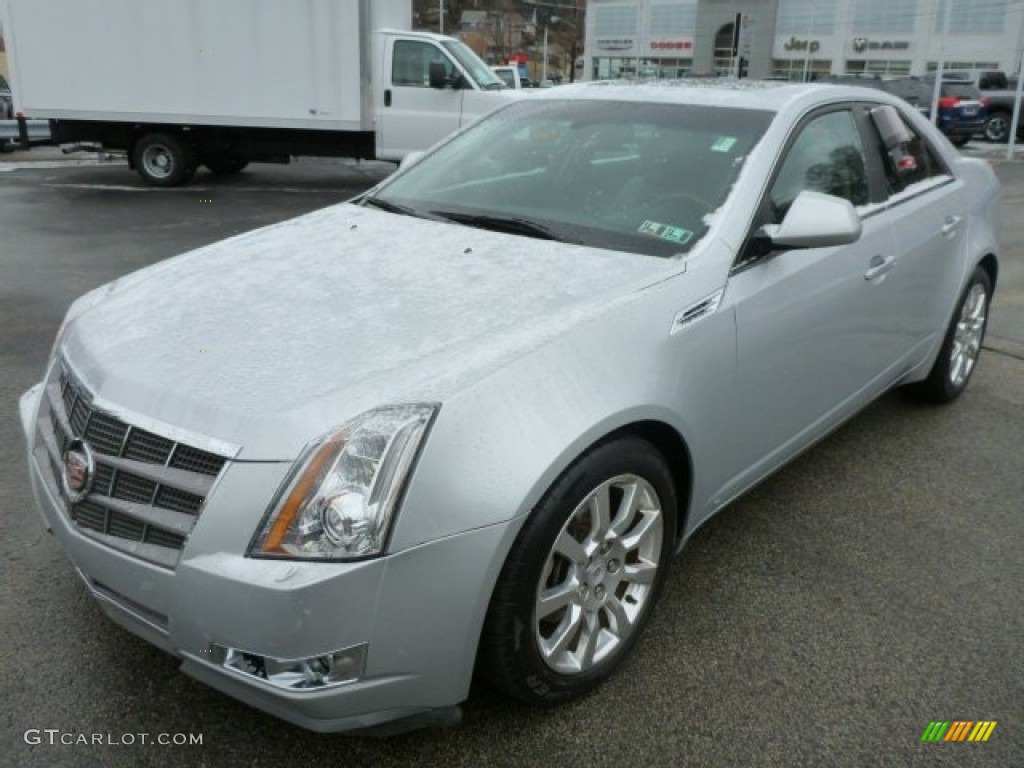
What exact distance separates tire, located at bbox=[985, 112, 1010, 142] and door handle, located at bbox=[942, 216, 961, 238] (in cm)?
2253

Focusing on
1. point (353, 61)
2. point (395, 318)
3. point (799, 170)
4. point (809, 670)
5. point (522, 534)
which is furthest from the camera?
point (353, 61)

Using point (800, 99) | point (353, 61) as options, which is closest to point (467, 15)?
point (353, 61)

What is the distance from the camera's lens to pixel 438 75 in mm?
12445

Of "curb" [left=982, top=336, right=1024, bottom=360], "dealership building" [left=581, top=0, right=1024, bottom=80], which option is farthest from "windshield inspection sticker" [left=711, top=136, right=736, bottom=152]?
"dealership building" [left=581, top=0, right=1024, bottom=80]

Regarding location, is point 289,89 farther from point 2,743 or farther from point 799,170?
point 2,743

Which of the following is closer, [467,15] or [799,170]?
[799,170]

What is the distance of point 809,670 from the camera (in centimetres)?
258

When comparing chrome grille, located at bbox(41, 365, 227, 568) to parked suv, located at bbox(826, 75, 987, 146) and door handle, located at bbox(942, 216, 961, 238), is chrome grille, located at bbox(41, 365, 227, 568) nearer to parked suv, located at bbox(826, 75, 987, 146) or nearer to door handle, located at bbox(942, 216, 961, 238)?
door handle, located at bbox(942, 216, 961, 238)

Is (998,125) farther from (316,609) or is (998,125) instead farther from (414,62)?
(316,609)

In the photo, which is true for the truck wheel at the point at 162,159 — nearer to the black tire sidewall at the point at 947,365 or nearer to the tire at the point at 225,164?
the tire at the point at 225,164

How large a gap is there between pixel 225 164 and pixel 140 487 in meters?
13.1

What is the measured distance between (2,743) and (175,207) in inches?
380

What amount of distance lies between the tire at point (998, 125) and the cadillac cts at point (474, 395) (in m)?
23.4

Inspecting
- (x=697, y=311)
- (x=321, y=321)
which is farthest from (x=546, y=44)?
(x=321, y=321)
